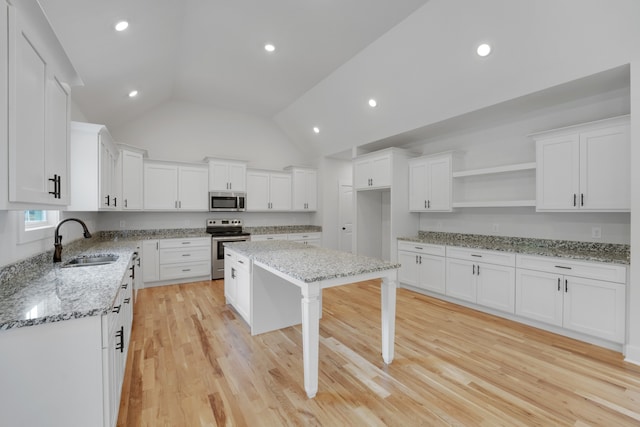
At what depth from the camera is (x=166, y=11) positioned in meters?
2.77

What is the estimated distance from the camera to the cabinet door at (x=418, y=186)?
4570mm

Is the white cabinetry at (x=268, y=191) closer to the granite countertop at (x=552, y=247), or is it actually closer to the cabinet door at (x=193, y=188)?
the cabinet door at (x=193, y=188)

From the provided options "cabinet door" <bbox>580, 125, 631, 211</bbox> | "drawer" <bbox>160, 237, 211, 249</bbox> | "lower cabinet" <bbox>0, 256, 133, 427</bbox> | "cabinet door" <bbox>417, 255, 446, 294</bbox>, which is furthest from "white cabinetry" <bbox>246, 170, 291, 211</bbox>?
"cabinet door" <bbox>580, 125, 631, 211</bbox>

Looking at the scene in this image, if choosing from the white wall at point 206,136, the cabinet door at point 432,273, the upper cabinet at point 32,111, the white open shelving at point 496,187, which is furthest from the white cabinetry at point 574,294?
the white wall at point 206,136

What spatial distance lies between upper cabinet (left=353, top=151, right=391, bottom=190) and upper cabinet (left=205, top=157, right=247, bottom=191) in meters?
2.28

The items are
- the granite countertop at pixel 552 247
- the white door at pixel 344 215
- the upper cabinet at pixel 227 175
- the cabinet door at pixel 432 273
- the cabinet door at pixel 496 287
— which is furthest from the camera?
the white door at pixel 344 215

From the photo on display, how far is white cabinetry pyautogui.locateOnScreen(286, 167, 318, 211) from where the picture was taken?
6406mm

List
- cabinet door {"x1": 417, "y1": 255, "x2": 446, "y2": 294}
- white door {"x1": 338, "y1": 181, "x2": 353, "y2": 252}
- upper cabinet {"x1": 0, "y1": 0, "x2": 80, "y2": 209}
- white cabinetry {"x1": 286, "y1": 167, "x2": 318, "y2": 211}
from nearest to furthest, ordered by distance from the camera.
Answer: upper cabinet {"x1": 0, "y1": 0, "x2": 80, "y2": 209}, cabinet door {"x1": 417, "y1": 255, "x2": 446, "y2": 294}, white cabinetry {"x1": 286, "y1": 167, "x2": 318, "y2": 211}, white door {"x1": 338, "y1": 181, "x2": 353, "y2": 252}

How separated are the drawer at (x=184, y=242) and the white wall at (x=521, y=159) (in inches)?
158

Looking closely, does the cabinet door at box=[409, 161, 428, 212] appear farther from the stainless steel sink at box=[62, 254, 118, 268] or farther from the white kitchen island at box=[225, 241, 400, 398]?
the stainless steel sink at box=[62, 254, 118, 268]

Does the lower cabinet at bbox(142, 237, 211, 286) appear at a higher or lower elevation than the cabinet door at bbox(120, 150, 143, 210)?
lower

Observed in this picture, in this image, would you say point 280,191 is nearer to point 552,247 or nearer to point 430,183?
point 430,183

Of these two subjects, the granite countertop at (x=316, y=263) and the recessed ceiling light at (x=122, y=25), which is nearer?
the granite countertop at (x=316, y=263)

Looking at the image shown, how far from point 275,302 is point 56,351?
194 centimetres
